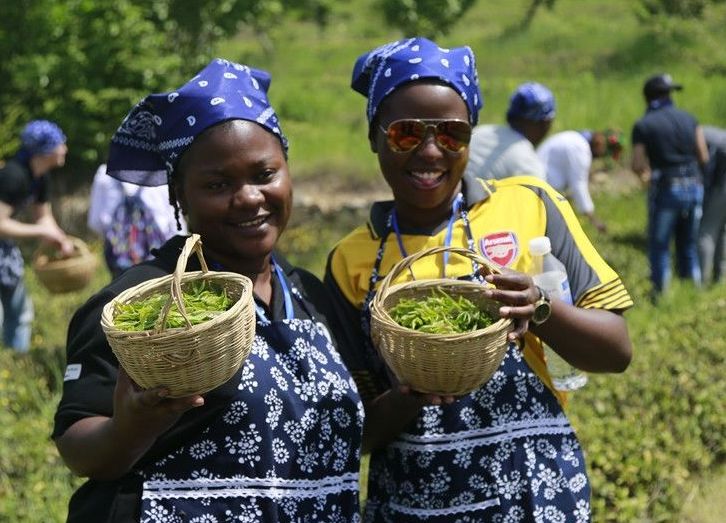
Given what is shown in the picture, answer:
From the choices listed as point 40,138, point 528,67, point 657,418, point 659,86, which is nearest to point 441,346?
point 657,418

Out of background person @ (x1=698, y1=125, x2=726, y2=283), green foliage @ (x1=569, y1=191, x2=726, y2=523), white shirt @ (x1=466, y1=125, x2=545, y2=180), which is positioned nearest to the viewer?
green foliage @ (x1=569, y1=191, x2=726, y2=523)

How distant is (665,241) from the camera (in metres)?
7.34

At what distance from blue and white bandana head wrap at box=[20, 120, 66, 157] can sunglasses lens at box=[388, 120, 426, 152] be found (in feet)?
15.6

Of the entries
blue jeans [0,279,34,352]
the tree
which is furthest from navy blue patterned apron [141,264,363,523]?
the tree

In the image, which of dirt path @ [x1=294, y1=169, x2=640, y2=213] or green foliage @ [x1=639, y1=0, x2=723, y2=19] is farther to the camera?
green foliage @ [x1=639, y1=0, x2=723, y2=19]

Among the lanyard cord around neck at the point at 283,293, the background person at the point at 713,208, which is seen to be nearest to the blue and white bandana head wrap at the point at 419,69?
the lanyard cord around neck at the point at 283,293

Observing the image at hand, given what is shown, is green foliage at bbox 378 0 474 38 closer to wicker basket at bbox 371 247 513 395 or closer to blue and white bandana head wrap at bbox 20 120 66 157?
blue and white bandana head wrap at bbox 20 120 66 157

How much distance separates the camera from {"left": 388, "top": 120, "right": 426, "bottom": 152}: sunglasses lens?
2.24 metres

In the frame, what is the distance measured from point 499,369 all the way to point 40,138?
16.4 feet

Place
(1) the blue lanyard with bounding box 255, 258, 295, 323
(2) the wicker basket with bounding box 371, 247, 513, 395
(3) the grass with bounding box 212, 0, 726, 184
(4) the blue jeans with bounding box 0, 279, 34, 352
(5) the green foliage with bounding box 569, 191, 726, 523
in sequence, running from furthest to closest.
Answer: (3) the grass with bounding box 212, 0, 726, 184
(4) the blue jeans with bounding box 0, 279, 34, 352
(5) the green foliage with bounding box 569, 191, 726, 523
(1) the blue lanyard with bounding box 255, 258, 295, 323
(2) the wicker basket with bounding box 371, 247, 513, 395

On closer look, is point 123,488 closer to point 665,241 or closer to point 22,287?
point 22,287

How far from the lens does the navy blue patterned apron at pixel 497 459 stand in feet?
7.36

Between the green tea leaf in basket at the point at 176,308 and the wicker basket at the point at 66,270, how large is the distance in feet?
14.9

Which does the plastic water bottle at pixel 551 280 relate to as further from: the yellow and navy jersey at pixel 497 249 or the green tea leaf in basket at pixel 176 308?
the green tea leaf in basket at pixel 176 308
